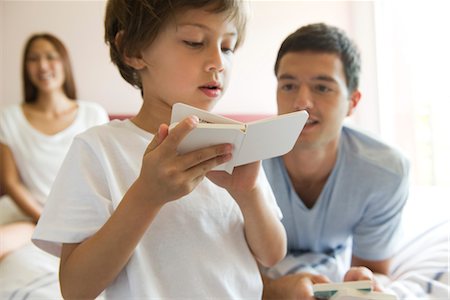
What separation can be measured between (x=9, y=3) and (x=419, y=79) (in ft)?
6.05

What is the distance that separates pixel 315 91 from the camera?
1125 mm

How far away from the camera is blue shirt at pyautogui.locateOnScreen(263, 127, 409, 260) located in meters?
1.16

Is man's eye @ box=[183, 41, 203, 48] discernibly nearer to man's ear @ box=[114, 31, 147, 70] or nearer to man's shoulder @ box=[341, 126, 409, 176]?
man's ear @ box=[114, 31, 147, 70]

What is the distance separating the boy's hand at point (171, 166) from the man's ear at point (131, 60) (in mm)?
236

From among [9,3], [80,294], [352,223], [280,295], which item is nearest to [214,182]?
[80,294]

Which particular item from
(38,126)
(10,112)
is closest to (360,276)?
(38,126)

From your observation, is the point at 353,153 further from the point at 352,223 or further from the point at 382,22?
the point at 382,22

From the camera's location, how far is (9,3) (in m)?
1.81

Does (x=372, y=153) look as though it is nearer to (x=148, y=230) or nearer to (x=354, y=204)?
(x=354, y=204)

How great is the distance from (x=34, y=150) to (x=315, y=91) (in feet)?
3.84

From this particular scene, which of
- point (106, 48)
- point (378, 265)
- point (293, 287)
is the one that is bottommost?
point (378, 265)

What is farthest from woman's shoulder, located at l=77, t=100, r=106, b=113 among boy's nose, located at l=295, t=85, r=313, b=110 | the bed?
boy's nose, located at l=295, t=85, r=313, b=110

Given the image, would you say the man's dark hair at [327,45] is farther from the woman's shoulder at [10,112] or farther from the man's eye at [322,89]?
the woman's shoulder at [10,112]

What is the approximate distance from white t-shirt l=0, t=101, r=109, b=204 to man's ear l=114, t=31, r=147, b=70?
1029mm
